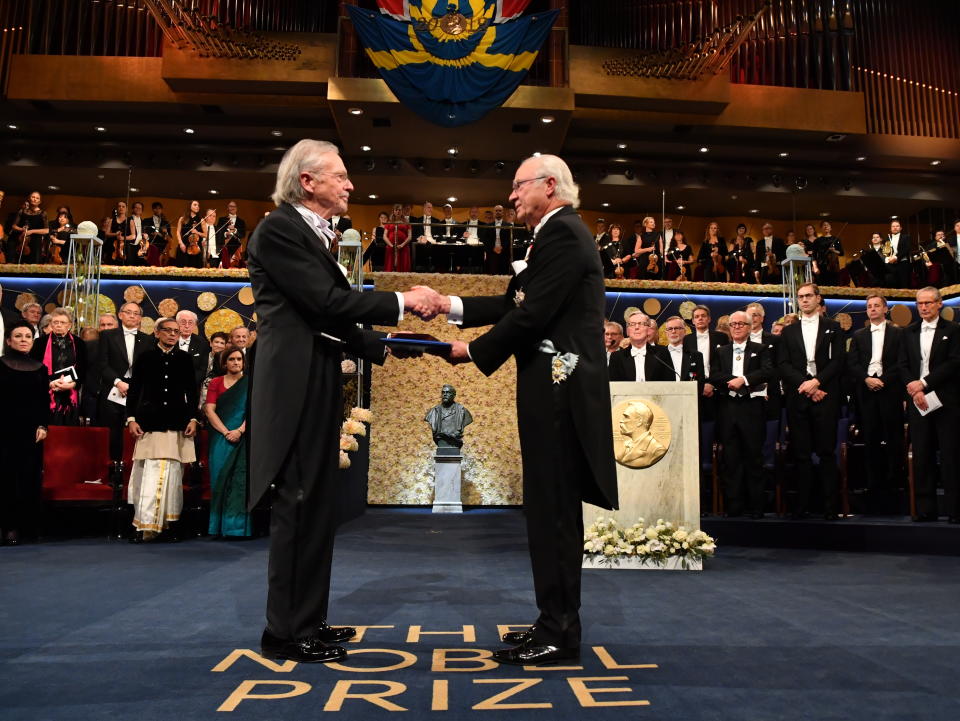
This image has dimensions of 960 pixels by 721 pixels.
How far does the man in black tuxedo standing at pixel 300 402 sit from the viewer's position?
7.56 feet

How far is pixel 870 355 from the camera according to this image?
606cm

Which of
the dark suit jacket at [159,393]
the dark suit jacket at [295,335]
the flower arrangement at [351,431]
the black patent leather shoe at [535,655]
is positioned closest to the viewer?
the black patent leather shoe at [535,655]

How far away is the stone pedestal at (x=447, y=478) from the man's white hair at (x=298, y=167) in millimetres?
5997

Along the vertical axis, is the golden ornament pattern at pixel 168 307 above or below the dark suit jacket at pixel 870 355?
above

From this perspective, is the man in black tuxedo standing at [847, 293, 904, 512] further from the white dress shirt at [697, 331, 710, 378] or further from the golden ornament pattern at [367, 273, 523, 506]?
the golden ornament pattern at [367, 273, 523, 506]

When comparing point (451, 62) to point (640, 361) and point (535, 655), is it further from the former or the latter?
point (535, 655)

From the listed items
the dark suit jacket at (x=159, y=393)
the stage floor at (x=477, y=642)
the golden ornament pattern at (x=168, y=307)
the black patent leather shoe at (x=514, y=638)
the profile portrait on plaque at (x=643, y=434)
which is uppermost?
the golden ornament pattern at (x=168, y=307)

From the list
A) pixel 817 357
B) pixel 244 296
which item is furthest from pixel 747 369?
pixel 244 296

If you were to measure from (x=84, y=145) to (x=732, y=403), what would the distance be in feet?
39.9

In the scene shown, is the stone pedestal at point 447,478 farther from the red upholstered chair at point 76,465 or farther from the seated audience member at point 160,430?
the red upholstered chair at point 76,465

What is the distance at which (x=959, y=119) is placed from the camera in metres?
13.4

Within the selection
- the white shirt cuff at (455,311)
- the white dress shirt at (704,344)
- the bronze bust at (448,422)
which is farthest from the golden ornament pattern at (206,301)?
the white shirt cuff at (455,311)

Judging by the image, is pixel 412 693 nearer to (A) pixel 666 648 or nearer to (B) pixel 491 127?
(A) pixel 666 648

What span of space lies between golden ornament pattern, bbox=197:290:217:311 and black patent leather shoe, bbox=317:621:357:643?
898 centimetres
